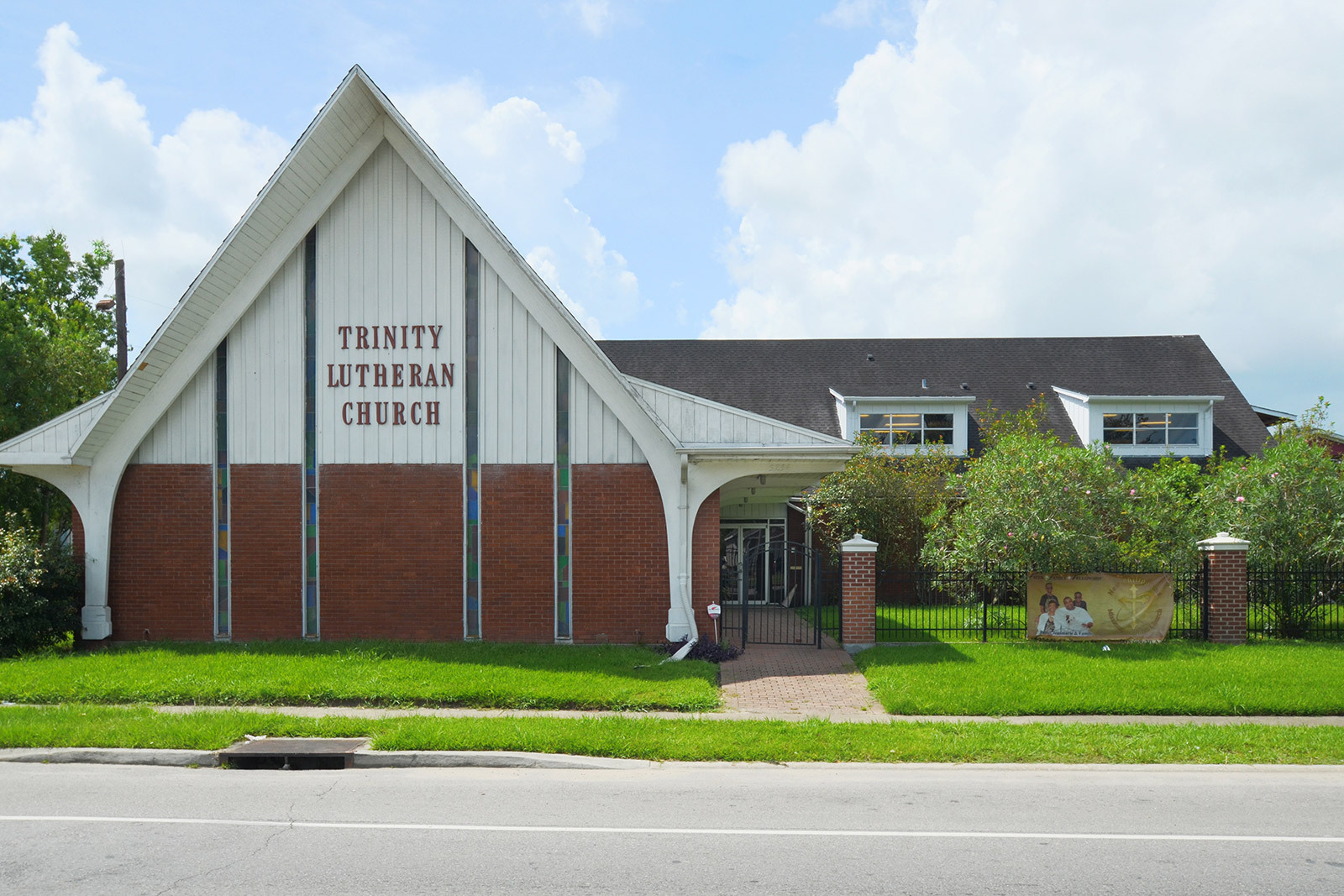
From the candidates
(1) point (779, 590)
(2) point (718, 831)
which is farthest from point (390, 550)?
(1) point (779, 590)

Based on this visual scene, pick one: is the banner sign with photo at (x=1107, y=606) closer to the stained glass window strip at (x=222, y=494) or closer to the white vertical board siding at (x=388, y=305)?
the white vertical board siding at (x=388, y=305)

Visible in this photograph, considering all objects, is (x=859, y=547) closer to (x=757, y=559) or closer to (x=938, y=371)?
(x=757, y=559)

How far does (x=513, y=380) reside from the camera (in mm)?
15289

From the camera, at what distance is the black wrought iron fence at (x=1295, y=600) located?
16.2 m

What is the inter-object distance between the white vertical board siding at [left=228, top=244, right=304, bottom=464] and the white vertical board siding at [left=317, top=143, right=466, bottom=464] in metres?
0.32

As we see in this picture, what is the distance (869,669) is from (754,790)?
5.68 metres

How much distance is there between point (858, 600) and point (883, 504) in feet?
28.2

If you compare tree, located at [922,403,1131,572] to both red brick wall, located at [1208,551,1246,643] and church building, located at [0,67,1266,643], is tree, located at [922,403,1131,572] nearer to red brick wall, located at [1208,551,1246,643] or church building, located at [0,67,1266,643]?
red brick wall, located at [1208,551,1246,643]

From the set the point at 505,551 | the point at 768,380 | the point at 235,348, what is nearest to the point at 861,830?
the point at 505,551

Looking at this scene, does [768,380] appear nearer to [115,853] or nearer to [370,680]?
[370,680]

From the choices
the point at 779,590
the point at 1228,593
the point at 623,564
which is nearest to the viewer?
the point at 623,564

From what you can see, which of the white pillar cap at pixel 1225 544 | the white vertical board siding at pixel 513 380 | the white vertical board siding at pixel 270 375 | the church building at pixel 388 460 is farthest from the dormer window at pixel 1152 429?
the white vertical board siding at pixel 270 375

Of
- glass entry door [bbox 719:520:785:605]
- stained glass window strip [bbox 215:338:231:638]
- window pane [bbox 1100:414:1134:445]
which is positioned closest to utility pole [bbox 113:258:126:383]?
stained glass window strip [bbox 215:338:231:638]

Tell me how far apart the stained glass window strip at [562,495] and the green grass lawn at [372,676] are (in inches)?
33.0
